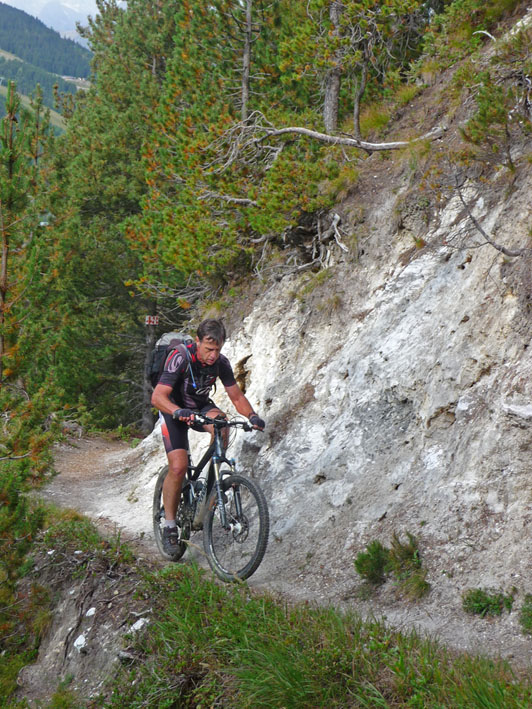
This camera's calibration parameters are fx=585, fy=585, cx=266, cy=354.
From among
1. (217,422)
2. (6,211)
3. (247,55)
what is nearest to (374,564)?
(217,422)

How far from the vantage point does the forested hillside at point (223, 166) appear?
21.4 ft

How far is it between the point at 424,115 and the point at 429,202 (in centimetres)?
279

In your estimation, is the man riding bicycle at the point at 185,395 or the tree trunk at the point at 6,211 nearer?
the man riding bicycle at the point at 185,395

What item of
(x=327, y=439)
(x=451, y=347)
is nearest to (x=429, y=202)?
(x=451, y=347)

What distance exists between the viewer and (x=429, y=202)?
773cm

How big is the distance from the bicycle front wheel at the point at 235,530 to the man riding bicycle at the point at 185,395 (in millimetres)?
642

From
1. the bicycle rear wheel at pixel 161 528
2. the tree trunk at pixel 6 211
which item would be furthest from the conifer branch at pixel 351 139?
the bicycle rear wheel at pixel 161 528

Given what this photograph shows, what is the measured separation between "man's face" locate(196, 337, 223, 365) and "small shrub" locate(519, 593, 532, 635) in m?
3.53

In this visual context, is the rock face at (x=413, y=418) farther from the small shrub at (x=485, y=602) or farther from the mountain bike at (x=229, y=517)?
the mountain bike at (x=229, y=517)

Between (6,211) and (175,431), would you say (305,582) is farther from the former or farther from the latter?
(6,211)

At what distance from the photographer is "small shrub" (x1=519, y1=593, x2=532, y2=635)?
388 cm

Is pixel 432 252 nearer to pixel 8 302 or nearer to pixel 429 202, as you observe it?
pixel 429 202

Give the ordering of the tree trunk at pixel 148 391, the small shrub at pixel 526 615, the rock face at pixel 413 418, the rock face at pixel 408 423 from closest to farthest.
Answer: the small shrub at pixel 526 615 < the rock face at pixel 408 423 < the rock face at pixel 413 418 < the tree trunk at pixel 148 391

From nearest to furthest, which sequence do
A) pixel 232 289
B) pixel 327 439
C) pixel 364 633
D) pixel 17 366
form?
pixel 364 633
pixel 17 366
pixel 327 439
pixel 232 289
